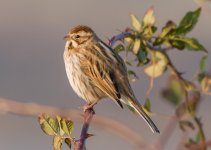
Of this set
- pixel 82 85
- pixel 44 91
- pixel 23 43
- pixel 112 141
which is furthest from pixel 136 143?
pixel 23 43

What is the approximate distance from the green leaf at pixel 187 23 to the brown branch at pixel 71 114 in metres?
1.11

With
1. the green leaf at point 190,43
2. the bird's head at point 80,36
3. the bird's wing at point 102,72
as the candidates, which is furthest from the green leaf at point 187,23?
the bird's head at point 80,36

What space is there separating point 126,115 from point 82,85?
376 inches

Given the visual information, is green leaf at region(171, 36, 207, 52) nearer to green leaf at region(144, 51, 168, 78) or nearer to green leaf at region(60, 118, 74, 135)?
green leaf at region(144, 51, 168, 78)

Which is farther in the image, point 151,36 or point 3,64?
point 3,64

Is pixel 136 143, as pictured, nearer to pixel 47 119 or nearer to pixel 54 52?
pixel 47 119

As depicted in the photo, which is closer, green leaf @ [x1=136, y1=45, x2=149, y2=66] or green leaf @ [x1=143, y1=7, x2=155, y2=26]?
green leaf @ [x1=136, y1=45, x2=149, y2=66]

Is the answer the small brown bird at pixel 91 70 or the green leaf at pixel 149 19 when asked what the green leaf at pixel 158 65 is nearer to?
the green leaf at pixel 149 19

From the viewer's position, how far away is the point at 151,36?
290 cm

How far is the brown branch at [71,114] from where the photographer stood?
167 centimetres

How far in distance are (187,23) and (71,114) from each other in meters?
1.16

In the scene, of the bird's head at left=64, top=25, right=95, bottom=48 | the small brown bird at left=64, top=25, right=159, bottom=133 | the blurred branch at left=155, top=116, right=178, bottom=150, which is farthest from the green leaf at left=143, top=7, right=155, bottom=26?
the bird's head at left=64, top=25, right=95, bottom=48

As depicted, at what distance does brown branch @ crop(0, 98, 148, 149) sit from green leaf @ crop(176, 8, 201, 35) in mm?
1110

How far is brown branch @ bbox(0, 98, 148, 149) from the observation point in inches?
65.7
